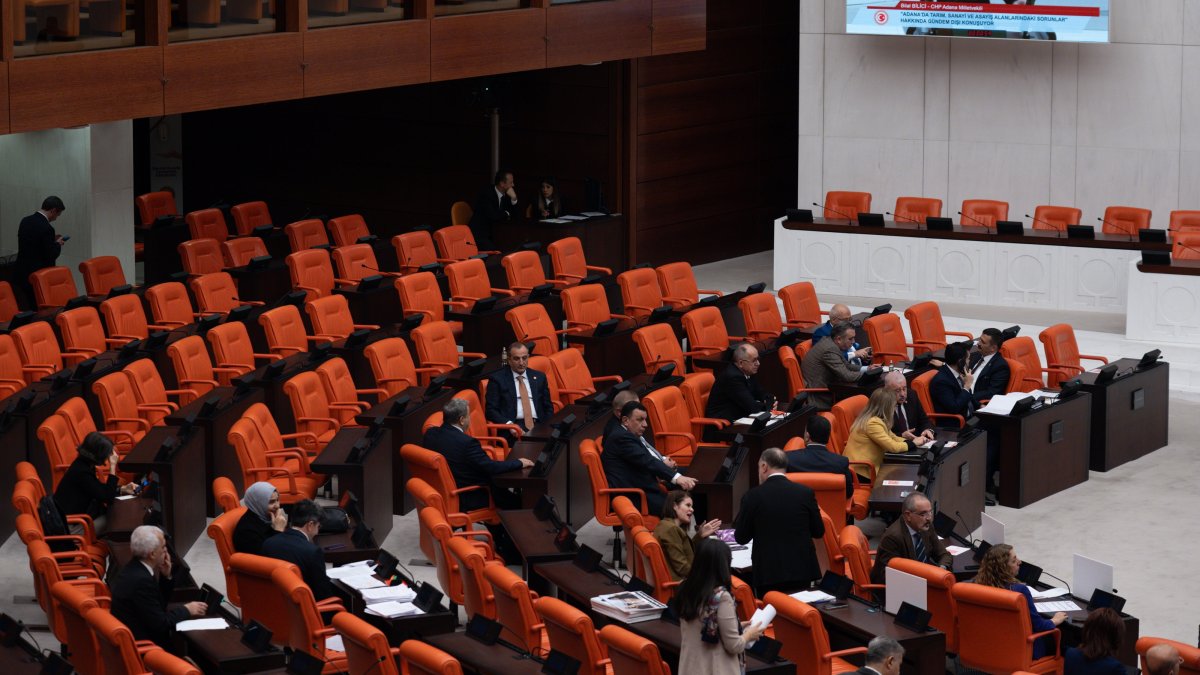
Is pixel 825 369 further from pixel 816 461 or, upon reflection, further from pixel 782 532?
pixel 782 532

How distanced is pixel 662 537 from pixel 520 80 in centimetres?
1160

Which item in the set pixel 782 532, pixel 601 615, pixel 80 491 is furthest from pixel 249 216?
pixel 601 615

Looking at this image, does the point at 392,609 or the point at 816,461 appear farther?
the point at 816,461

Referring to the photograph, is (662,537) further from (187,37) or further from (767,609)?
(187,37)

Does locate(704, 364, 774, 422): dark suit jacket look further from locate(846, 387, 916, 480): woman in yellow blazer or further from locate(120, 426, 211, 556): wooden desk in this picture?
locate(120, 426, 211, 556): wooden desk

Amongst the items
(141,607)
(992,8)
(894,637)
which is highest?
(992,8)

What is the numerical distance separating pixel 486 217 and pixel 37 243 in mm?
4655

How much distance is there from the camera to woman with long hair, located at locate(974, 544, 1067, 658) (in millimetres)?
8039

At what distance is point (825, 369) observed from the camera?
40.5ft

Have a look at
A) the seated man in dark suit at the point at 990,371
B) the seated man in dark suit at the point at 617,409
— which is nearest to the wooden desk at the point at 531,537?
the seated man in dark suit at the point at 617,409

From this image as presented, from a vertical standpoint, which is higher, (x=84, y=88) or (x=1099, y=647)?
(x=84, y=88)

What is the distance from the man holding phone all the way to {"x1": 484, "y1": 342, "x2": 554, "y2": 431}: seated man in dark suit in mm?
5299

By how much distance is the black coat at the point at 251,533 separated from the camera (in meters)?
8.44

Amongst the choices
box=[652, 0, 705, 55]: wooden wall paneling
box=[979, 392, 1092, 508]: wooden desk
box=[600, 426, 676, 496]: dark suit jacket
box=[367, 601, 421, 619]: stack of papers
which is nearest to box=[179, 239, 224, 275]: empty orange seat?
box=[652, 0, 705, 55]: wooden wall paneling
